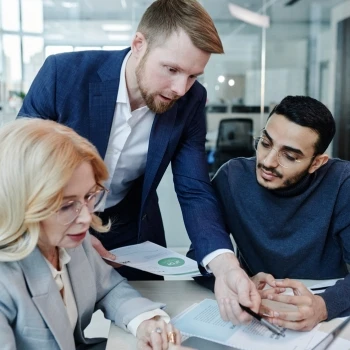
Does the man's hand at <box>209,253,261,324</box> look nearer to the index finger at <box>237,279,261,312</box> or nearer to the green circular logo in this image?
the index finger at <box>237,279,261,312</box>

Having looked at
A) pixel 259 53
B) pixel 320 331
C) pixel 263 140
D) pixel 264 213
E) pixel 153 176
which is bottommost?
pixel 320 331

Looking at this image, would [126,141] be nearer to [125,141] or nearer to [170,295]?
[125,141]

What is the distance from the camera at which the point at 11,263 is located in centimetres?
107

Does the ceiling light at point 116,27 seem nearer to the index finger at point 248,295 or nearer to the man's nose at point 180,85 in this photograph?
the man's nose at point 180,85

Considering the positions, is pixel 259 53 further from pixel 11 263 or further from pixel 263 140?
pixel 11 263

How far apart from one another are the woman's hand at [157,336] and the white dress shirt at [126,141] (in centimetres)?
57

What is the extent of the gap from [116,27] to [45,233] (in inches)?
143

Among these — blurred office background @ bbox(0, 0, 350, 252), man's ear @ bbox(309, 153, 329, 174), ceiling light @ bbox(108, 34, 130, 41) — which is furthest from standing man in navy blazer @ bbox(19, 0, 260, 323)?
ceiling light @ bbox(108, 34, 130, 41)

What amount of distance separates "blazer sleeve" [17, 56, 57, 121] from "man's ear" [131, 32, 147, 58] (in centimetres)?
26

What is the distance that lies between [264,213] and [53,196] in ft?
2.81

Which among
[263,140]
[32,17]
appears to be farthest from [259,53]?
[263,140]

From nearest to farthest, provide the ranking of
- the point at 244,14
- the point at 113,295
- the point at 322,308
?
the point at 322,308 < the point at 113,295 < the point at 244,14

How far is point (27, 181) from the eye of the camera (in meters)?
1.00

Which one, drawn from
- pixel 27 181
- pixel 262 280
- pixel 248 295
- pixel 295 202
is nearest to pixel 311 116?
pixel 295 202
